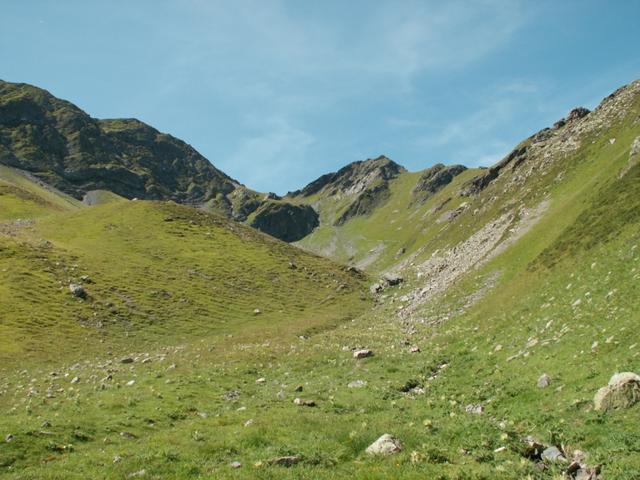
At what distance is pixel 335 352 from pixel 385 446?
22089 mm


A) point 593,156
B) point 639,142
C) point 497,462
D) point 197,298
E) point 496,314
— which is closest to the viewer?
point 497,462

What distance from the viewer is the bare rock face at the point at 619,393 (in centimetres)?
1581

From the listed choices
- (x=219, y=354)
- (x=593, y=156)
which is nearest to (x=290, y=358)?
(x=219, y=354)

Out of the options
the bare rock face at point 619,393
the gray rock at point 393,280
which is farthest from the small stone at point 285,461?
the gray rock at point 393,280

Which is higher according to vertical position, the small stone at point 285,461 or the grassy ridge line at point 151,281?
the grassy ridge line at point 151,281

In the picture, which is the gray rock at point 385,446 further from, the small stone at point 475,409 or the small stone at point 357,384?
the small stone at point 357,384

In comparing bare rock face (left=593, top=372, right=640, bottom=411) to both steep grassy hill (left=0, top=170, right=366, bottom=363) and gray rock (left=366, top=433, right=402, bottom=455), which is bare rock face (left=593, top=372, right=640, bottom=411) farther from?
steep grassy hill (left=0, top=170, right=366, bottom=363)

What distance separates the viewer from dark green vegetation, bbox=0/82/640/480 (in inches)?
635

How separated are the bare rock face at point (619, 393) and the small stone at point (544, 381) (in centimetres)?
342

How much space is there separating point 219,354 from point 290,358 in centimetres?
638

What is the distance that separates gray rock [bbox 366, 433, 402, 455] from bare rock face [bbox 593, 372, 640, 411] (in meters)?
6.80

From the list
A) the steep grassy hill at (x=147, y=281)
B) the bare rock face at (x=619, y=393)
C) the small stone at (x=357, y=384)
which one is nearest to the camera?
the bare rock face at (x=619, y=393)

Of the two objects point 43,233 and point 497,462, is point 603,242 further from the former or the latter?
point 43,233

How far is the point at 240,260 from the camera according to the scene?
3398 inches
